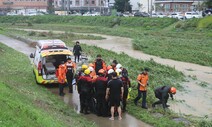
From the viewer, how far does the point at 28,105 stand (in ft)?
37.0

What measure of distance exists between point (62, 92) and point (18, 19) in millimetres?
81008

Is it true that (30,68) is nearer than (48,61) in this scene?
No

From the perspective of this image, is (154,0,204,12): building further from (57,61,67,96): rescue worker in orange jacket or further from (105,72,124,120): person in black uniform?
(105,72,124,120): person in black uniform

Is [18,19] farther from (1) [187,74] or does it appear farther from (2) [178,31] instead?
(1) [187,74]

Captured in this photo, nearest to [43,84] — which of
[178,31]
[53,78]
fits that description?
[53,78]

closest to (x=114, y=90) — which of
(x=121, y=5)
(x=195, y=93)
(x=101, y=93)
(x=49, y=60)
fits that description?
(x=101, y=93)

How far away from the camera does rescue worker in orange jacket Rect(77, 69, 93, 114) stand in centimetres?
1236

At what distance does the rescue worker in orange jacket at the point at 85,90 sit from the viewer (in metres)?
12.4

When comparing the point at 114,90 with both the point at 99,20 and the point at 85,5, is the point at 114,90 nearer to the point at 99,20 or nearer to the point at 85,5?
the point at 99,20

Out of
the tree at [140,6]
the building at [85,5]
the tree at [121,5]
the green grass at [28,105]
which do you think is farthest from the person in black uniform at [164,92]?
the building at [85,5]

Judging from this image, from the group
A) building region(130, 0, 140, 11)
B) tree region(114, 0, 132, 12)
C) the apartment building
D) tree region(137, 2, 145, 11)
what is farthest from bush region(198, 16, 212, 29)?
the apartment building

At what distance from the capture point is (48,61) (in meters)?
17.8

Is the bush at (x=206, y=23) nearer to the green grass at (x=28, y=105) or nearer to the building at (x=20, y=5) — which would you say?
the green grass at (x=28, y=105)

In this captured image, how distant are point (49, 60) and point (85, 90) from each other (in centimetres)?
581
